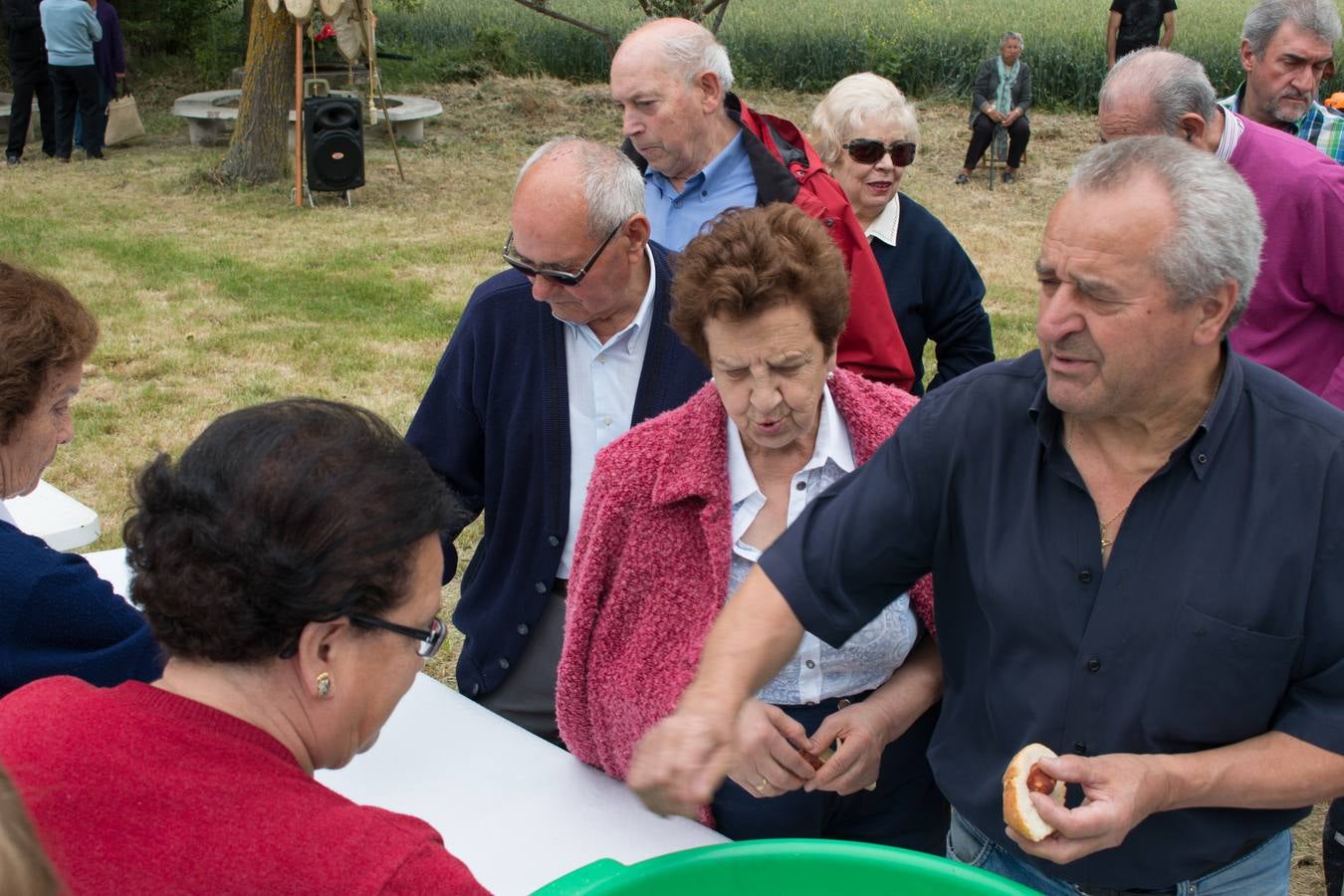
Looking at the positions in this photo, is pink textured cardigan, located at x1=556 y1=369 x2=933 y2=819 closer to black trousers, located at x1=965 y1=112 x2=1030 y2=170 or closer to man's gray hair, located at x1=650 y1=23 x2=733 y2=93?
man's gray hair, located at x1=650 y1=23 x2=733 y2=93

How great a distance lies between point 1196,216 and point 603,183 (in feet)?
4.50

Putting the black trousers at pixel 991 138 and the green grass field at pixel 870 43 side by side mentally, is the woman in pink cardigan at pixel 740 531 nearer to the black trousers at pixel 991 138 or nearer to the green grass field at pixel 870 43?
the black trousers at pixel 991 138

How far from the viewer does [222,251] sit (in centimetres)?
954

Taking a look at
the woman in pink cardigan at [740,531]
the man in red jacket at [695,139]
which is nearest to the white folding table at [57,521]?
the woman in pink cardigan at [740,531]

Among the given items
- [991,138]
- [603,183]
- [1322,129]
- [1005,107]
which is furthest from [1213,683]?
[1005,107]

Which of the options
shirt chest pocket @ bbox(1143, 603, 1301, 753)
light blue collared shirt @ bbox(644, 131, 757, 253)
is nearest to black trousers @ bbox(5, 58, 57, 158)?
light blue collared shirt @ bbox(644, 131, 757, 253)

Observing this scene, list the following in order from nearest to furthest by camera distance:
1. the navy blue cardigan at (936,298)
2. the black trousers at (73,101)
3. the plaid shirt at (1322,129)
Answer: the navy blue cardigan at (936,298)
the plaid shirt at (1322,129)
the black trousers at (73,101)

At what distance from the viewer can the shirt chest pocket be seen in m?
1.67

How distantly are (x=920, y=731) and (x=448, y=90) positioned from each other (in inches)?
635

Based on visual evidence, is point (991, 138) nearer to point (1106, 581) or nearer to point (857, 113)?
point (857, 113)

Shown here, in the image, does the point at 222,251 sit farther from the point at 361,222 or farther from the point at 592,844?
the point at 592,844

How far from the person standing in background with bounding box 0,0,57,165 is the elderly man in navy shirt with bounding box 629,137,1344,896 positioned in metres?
13.0

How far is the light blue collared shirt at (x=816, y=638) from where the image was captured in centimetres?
227

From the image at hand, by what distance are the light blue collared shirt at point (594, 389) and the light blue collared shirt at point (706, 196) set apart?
38.5 inches
